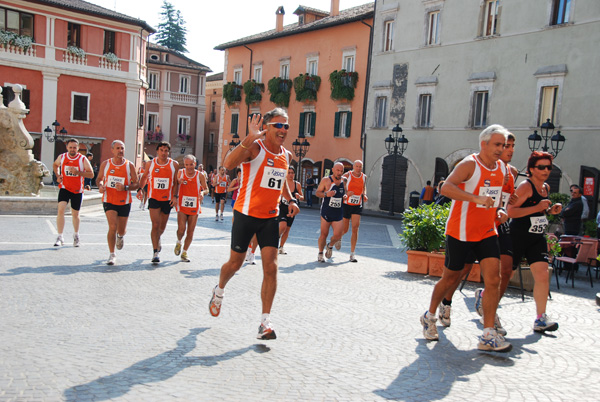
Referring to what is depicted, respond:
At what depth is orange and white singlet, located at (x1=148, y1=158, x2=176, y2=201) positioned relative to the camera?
412 inches

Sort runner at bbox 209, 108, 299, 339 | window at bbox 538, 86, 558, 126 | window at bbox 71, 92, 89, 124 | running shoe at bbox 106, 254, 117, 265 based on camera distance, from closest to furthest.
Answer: runner at bbox 209, 108, 299, 339 → running shoe at bbox 106, 254, 117, 265 → window at bbox 538, 86, 558, 126 → window at bbox 71, 92, 89, 124

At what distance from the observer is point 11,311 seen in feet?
21.4

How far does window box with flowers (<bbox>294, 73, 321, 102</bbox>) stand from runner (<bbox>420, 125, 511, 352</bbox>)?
34457mm

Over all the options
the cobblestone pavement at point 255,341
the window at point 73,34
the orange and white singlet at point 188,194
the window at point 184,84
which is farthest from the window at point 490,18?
the window at point 184,84

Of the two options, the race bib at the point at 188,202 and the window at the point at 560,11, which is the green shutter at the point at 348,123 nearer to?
the window at the point at 560,11

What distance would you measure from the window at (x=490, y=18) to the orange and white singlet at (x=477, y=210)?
23.7 metres

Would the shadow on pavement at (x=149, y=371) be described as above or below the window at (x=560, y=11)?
below

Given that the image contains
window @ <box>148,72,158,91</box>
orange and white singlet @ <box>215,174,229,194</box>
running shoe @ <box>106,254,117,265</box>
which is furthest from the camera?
window @ <box>148,72,158,91</box>

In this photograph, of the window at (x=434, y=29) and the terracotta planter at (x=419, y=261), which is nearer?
the terracotta planter at (x=419, y=261)

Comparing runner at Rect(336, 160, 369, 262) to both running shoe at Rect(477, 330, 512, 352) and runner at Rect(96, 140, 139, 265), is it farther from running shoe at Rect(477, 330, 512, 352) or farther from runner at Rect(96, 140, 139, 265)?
running shoe at Rect(477, 330, 512, 352)

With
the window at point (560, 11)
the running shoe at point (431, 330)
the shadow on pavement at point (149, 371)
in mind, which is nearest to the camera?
the shadow on pavement at point (149, 371)

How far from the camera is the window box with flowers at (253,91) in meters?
45.5

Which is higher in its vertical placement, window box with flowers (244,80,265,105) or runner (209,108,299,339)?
window box with flowers (244,80,265,105)

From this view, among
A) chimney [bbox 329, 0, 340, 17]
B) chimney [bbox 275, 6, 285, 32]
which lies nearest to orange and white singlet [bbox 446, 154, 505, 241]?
chimney [bbox 329, 0, 340, 17]
